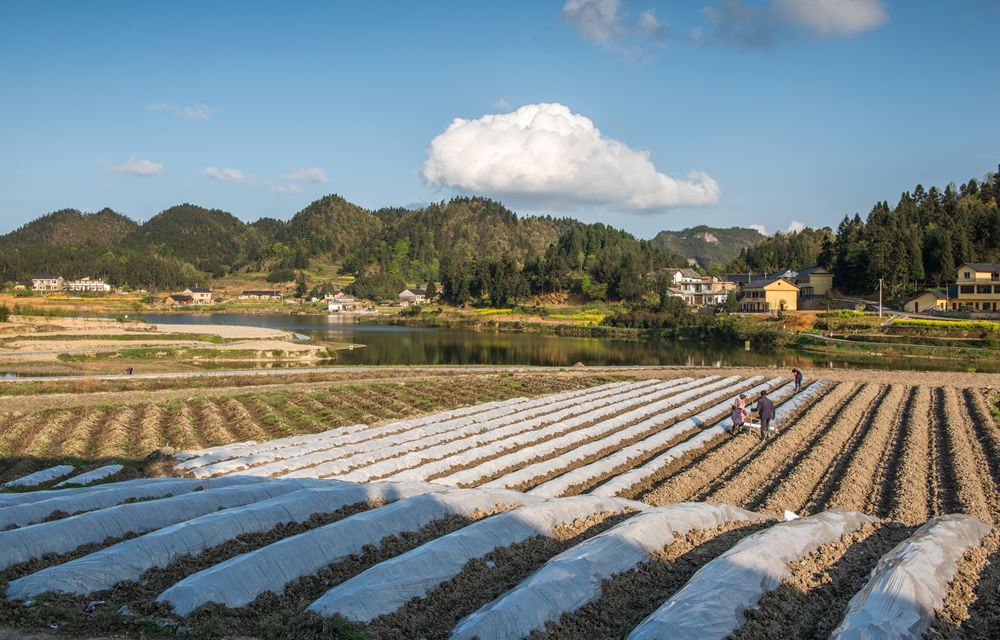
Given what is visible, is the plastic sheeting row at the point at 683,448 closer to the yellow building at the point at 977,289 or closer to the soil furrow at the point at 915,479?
the soil furrow at the point at 915,479

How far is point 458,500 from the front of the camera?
28.7ft

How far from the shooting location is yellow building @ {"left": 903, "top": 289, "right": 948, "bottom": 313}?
6544 centimetres

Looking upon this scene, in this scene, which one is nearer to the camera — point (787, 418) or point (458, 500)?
point (458, 500)

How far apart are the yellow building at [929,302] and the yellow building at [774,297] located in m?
12.6

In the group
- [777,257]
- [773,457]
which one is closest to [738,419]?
[773,457]

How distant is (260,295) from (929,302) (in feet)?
466

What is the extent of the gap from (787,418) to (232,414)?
18.2m

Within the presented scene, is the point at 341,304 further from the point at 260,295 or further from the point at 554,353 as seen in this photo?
the point at 554,353

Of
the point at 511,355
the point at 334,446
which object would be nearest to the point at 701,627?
the point at 334,446

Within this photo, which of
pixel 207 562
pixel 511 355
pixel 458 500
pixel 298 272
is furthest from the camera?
pixel 298 272

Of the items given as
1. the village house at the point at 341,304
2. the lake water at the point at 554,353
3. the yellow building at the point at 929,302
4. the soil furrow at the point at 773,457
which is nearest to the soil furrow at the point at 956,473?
the soil furrow at the point at 773,457

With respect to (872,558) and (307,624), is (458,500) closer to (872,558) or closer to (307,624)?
(307,624)

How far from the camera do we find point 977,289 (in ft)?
209

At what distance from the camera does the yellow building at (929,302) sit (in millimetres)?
65438
